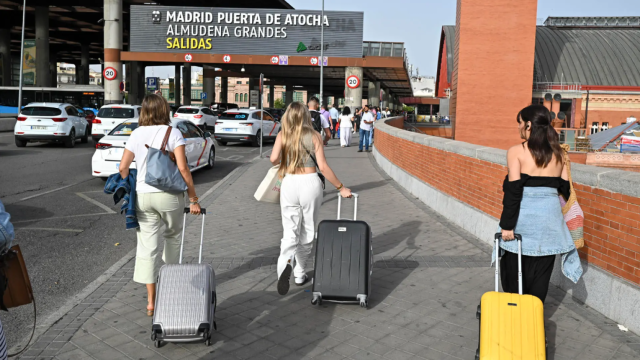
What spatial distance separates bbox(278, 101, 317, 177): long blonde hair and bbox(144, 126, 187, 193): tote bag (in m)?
1.06

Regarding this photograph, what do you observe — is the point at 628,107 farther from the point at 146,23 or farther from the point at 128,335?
the point at 128,335

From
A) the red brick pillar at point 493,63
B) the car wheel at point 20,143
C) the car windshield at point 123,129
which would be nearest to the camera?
the car windshield at point 123,129

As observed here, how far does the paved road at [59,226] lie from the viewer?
5977mm

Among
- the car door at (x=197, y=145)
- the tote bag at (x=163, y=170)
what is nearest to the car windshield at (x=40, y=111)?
the car door at (x=197, y=145)

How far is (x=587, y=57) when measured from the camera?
51906mm

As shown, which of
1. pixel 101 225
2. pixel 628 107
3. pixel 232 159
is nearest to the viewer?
pixel 101 225

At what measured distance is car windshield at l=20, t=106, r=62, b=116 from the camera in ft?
72.9

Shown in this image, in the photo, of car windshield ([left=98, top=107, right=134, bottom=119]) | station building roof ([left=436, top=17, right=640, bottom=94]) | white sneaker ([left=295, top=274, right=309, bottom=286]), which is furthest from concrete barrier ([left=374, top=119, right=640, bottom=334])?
station building roof ([left=436, top=17, right=640, bottom=94])

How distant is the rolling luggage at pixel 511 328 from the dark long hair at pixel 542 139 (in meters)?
0.98

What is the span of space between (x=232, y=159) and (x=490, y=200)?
13.2 meters

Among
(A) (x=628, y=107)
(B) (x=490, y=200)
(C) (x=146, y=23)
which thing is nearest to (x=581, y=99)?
(A) (x=628, y=107)

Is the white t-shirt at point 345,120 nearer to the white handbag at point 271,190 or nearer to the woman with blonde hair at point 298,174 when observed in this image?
the white handbag at point 271,190

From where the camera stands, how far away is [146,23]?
145ft

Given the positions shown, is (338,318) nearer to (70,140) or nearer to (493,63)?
(70,140)
